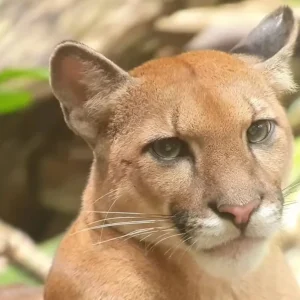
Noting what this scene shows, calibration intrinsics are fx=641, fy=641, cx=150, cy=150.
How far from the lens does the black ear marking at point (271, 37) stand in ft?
4.46

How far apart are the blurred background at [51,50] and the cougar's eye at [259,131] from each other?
0.63 m

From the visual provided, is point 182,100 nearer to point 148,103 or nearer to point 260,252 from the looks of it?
point 148,103

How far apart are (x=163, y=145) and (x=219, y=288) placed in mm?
300

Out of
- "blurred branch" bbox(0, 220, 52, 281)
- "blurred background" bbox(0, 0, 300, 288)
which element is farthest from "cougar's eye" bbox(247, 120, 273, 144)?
"blurred branch" bbox(0, 220, 52, 281)

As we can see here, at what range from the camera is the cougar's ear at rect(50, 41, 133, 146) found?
1.20 metres

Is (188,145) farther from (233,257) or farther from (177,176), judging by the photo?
(233,257)

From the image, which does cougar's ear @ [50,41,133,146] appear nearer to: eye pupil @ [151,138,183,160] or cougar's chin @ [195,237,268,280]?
eye pupil @ [151,138,183,160]

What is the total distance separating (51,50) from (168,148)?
125 cm

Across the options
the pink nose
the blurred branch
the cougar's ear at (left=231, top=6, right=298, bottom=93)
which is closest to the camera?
the pink nose

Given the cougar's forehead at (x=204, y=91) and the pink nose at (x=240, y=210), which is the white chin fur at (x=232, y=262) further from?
the cougar's forehead at (x=204, y=91)

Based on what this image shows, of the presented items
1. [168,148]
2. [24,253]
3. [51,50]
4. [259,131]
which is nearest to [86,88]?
[168,148]

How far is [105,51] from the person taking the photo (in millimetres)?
2432

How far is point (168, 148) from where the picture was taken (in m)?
1.14

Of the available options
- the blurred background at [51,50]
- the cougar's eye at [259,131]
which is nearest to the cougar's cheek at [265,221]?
the cougar's eye at [259,131]
